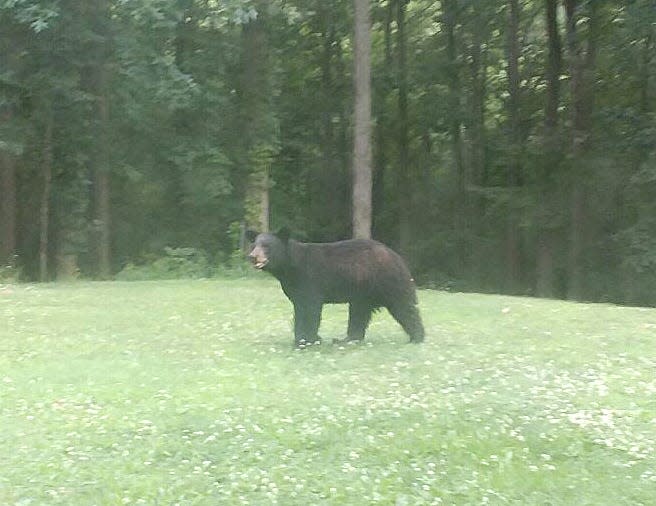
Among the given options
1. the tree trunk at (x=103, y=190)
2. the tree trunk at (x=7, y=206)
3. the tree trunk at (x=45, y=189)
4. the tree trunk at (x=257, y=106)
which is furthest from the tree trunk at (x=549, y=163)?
the tree trunk at (x=7, y=206)

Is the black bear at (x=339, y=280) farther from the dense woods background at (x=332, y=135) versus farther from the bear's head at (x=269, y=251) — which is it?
the dense woods background at (x=332, y=135)

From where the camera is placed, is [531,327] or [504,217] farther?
[504,217]

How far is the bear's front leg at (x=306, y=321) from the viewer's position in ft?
36.2

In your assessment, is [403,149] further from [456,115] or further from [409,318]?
[409,318]

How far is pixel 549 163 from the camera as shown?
31.0 meters

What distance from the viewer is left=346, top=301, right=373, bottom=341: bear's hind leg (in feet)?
37.3

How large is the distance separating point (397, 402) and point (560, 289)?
2480 centimetres

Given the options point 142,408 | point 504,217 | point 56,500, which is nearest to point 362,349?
point 142,408

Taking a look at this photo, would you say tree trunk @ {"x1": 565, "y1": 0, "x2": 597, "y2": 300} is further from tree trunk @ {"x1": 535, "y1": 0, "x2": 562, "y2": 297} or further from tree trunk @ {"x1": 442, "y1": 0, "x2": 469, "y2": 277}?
tree trunk @ {"x1": 442, "y1": 0, "x2": 469, "y2": 277}

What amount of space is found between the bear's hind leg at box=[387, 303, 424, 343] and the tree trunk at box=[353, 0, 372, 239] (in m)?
12.0

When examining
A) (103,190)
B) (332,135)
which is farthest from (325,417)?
(332,135)

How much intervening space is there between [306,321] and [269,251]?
105 cm

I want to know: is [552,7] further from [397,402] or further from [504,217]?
[397,402]

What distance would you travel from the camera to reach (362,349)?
11070 mm
